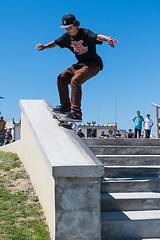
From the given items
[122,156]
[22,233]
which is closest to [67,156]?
[22,233]

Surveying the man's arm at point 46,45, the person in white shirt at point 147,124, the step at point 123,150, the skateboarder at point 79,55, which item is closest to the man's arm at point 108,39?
the skateboarder at point 79,55

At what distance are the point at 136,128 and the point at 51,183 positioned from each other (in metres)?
11.1

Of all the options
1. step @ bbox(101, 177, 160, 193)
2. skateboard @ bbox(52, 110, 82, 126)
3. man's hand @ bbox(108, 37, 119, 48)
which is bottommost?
step @ bbox(101, 177, 160, 193)

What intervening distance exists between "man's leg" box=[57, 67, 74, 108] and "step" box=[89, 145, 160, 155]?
1.21 metres

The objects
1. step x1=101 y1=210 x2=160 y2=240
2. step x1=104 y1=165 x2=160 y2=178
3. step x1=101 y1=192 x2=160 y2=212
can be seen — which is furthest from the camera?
step x1=104 y1=165 x2=160 y2=178

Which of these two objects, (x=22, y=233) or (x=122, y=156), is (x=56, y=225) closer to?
(x=22, y=233)

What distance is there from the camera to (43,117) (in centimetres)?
554

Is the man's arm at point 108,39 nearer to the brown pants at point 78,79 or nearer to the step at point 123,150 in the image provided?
the brown pants at point 78,79

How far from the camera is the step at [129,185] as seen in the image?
4.39 metres

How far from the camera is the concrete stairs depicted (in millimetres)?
3738

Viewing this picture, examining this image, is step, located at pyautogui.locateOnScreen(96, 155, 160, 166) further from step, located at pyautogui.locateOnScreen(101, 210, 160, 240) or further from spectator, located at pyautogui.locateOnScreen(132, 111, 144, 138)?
spectator, located at pyautogui.locateOnScreen(132, 111, 144, 138)

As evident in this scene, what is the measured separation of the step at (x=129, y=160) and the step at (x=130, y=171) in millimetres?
328

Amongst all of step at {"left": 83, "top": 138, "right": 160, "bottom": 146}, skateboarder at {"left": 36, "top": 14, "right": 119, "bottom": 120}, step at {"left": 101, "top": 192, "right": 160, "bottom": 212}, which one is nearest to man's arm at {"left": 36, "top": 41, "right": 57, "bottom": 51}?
skateboarder at {"left": 36, "top": 14, "right": 119, "bottom": 120}

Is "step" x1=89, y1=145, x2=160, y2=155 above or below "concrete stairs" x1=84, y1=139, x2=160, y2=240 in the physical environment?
above
